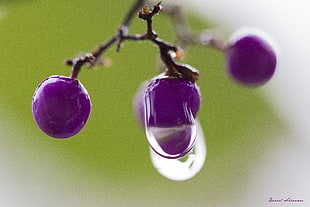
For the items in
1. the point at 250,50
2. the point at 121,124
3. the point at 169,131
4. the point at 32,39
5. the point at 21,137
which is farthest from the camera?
the point at 21,137

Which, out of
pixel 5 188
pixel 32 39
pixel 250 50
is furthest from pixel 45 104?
pixel 5 188

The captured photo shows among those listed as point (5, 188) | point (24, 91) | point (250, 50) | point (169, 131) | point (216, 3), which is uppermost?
point (216, 3)

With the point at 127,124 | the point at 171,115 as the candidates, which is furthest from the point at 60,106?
the point at 127,124

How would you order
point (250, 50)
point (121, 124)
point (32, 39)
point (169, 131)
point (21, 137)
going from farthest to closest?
point (21, 137) < point (121, 124) < point (32, 39) < point (250, 50) < point (169, 131)

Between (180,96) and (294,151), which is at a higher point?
(294,151)

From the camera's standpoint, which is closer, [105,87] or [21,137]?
[105,87]

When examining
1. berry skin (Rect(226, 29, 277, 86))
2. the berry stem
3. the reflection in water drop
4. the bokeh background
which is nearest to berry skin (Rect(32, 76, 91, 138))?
the berry stem

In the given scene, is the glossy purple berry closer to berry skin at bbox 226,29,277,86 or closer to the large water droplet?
the large water droplet

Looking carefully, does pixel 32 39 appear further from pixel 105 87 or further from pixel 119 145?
pixel 119 145
